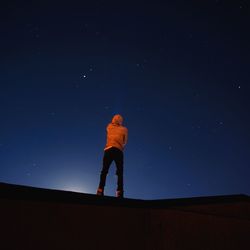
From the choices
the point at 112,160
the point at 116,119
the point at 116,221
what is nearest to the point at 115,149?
the point at 112,160

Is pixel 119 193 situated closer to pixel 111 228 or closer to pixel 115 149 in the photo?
pixel 115 149

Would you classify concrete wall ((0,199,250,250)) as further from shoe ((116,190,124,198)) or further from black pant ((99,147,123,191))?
black pant ((99,147,123,191))

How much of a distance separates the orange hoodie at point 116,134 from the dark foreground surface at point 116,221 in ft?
7.01

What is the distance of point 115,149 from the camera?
267 inches

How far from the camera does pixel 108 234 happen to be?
4504 millimetres

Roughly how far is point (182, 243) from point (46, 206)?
7.54 ft

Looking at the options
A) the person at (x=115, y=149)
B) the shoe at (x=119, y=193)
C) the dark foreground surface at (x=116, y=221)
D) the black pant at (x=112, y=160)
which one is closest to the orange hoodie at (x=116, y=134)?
the person at (x=115, y=149)

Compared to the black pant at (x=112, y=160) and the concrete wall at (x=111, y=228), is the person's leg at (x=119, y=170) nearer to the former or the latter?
the black pant at (x=112, y=160)

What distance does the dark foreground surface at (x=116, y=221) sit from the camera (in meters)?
3.81

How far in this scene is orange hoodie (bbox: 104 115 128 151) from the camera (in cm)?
687

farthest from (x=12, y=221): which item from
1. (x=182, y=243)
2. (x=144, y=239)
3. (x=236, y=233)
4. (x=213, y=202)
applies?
(x=236, y=233)

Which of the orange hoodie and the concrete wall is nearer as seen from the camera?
the concrete wall

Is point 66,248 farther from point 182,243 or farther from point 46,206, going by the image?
point 182,243

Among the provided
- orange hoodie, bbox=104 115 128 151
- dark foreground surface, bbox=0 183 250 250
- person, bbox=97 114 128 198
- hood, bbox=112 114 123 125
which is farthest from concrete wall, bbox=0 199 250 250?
hood, bbox=112 114 123 125
